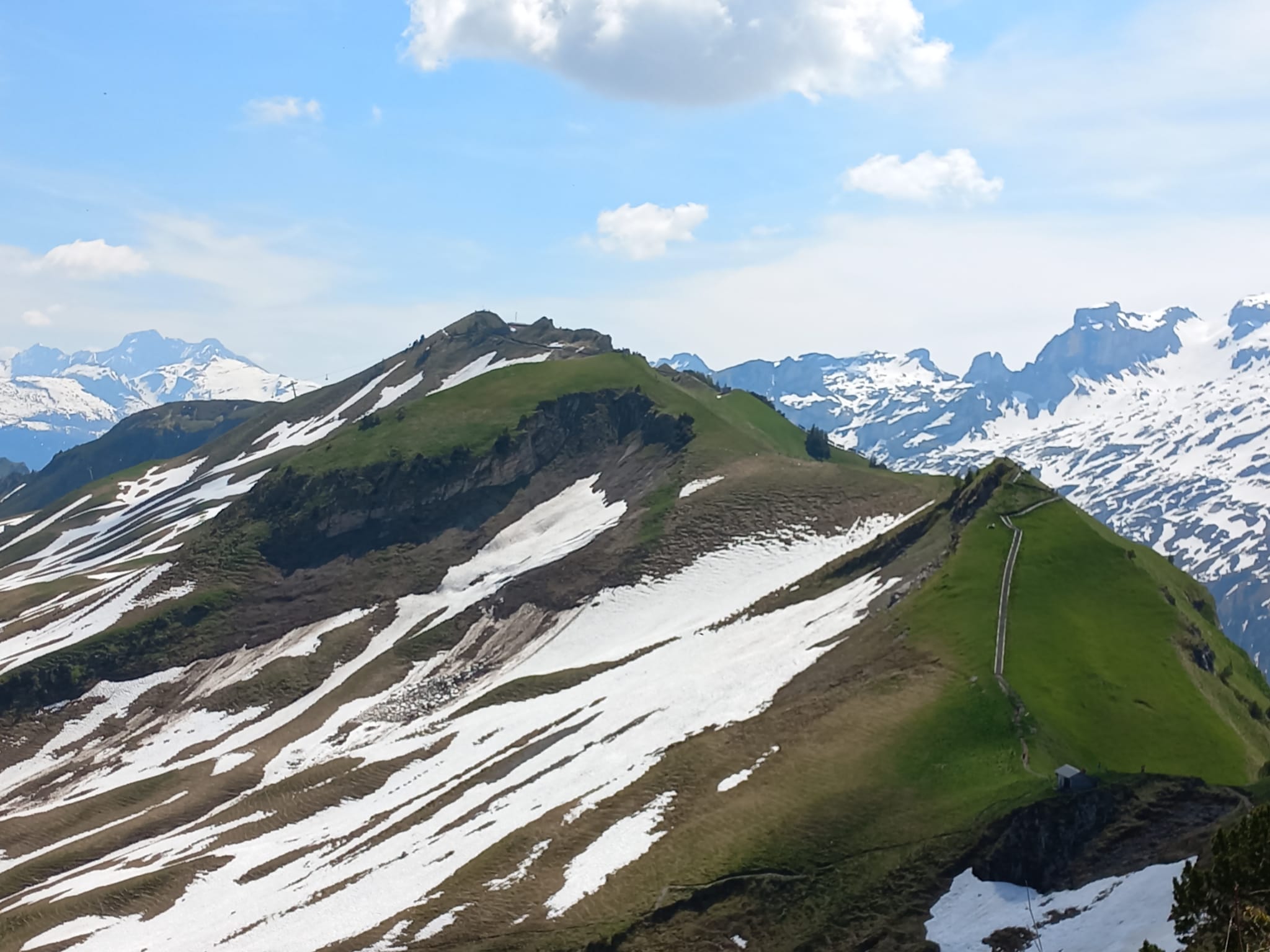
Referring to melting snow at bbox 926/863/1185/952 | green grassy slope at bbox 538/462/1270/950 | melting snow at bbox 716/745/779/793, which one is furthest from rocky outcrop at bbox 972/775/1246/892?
melting snow at bbox 716/745/779/793

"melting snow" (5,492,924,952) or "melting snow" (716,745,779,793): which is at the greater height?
"melting snow" (5,492,924,952)

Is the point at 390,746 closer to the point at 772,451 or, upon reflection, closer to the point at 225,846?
the point at 225,846

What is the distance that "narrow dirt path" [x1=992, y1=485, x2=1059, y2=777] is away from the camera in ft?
245

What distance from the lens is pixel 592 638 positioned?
143 m

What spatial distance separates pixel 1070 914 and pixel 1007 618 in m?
38.1

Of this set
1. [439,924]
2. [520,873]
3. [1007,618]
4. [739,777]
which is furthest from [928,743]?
[439,924]

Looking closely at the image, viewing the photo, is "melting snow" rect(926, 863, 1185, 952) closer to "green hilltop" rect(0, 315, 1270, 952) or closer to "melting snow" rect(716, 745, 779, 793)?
"green hilltop" rect(0, 315, 1270, 952)

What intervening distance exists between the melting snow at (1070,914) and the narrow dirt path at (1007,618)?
462 inches

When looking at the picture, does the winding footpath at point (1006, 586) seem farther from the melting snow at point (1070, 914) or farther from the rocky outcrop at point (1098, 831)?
the melting snow at point (1070, 914)

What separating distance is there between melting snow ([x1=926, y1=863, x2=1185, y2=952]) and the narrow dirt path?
11725mm

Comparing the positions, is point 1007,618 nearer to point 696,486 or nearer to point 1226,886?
point 1226,886

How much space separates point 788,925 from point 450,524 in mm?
124671

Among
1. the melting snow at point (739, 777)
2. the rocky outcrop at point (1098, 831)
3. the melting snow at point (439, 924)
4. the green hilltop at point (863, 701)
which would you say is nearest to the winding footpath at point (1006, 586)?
the green hilltop at point (863, 701)

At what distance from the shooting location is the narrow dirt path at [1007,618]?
74.8 meters
